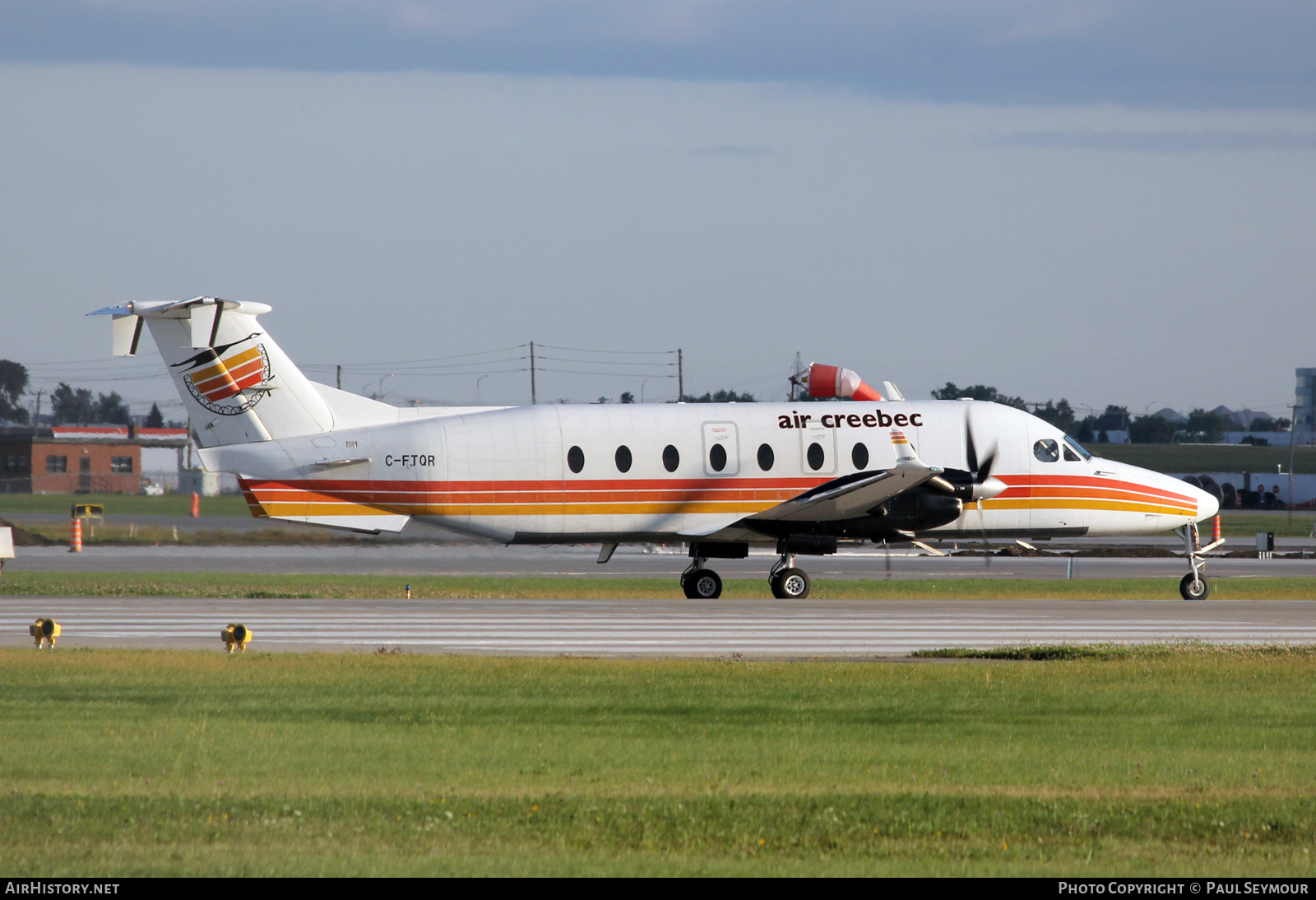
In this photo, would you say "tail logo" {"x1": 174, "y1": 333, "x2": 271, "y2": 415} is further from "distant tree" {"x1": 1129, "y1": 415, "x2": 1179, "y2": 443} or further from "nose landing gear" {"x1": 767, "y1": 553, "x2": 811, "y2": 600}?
"distant tree" {"x1": 1129, "y1": 415, "x2": 1179, "y2": 443}

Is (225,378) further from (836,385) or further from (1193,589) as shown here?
(1193,589)

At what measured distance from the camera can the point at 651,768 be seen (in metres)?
10.9

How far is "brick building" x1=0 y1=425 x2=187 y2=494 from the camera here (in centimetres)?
11175

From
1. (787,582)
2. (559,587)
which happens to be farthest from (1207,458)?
(787,582)

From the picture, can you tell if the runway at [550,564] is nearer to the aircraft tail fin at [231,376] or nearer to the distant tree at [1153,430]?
the aircraft tail fin at [231,376]

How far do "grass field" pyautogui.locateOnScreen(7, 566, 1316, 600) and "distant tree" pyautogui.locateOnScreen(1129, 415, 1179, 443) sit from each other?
140235mm

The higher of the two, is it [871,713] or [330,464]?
[330,464]

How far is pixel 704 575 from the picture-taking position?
29.2 metres

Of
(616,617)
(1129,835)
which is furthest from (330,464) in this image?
(1129,835)

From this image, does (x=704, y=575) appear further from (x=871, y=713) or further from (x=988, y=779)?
(x=988, y=779)

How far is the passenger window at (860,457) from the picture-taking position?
29016 millimetres

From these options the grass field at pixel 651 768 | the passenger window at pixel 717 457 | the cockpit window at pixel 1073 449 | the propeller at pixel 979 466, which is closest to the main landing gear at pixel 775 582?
the passenger window at pixel 717 457

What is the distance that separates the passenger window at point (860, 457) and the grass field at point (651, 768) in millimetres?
11739
